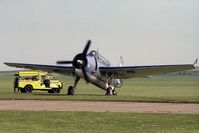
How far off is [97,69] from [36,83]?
8437 millimetres

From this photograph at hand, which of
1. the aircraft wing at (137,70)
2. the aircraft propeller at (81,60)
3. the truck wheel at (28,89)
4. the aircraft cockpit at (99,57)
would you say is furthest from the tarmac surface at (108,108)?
the truck wheel at (28,89)

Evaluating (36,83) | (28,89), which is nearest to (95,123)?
(28,89)

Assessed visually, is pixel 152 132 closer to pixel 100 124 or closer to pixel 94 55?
pixel 100 124

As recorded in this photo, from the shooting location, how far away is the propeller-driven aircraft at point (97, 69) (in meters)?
45.1

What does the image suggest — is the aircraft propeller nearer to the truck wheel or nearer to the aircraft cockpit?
the aircraft cockpit

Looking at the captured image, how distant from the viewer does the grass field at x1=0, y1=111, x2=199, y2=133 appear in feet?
53.8

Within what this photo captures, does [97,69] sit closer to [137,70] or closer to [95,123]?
[137,70]

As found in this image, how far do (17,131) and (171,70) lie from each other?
103 feet

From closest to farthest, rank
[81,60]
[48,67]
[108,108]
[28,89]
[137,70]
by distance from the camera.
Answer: [108,108], [81,60], [137,70], [48,67], [28,89]

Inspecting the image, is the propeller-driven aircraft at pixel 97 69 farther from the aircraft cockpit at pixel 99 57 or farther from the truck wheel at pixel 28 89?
the truck wheel at pixel 28 89

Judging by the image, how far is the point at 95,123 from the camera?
1828cm

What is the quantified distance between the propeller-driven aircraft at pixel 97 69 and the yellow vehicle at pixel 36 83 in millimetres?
1831

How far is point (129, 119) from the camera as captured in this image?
1978 cm

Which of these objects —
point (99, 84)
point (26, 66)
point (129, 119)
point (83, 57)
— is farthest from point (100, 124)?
point (26, 66)
